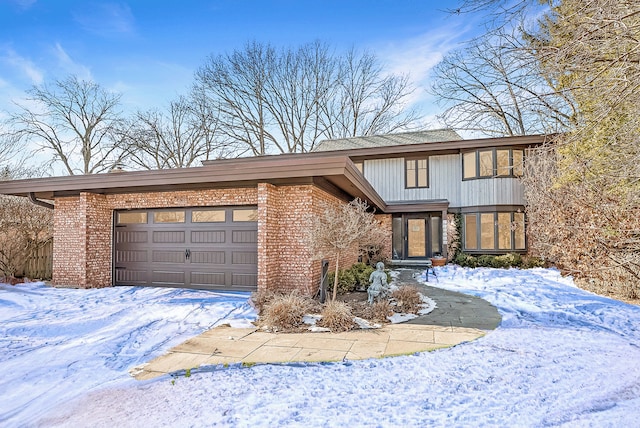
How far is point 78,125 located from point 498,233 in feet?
81.1

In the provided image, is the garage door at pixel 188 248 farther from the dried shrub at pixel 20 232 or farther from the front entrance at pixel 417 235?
the front entrance at pixel 417 235

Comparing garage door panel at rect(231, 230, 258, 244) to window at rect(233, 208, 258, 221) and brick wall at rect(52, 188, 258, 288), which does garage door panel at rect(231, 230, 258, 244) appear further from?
brick wall at rect(52, 188, 258, 288)

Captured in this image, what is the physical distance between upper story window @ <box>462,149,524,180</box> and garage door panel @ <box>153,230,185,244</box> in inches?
427

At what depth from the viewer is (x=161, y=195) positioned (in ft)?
28.2

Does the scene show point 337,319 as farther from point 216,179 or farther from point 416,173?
point 416,173

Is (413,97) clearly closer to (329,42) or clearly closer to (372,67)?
(372,67)

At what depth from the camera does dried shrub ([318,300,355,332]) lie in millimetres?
5195

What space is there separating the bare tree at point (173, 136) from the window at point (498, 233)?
16.9 m

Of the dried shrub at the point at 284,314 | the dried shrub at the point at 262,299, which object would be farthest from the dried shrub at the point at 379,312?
the dried shrub at the point at 262,299

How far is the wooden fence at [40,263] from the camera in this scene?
10625 mm

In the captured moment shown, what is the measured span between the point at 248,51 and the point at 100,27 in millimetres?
14042

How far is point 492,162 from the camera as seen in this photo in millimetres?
13398

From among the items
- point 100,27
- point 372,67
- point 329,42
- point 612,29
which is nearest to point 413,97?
point 372,67

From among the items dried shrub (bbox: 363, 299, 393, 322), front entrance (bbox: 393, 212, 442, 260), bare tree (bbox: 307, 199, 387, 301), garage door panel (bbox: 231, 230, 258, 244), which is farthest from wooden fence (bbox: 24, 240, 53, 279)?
front entrance (bbox: 393, 212, 442, 260)
